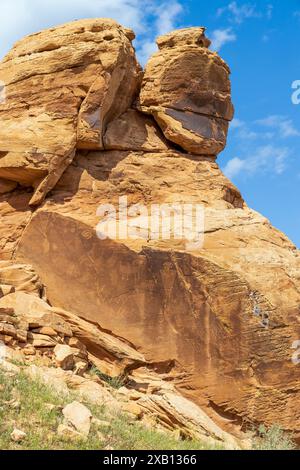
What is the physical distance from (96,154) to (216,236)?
14.6 feet

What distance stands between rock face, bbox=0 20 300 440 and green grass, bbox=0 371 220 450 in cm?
193

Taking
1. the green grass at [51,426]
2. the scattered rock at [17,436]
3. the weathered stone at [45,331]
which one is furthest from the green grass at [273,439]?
the scattered rock at [17,436]

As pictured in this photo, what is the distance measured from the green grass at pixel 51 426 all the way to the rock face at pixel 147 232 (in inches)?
76.1

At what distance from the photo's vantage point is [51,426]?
34.3 feet

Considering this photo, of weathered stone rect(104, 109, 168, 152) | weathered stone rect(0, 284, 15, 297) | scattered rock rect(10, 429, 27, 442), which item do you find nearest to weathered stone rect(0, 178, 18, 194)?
weathered stone rect(104, 109, 168, 152)

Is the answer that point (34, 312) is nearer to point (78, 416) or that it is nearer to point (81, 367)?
point (81, 367)

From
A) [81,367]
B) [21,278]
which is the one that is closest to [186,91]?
[21,278]

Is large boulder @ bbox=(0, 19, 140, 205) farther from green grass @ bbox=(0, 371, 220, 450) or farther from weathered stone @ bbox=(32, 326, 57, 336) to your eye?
green grass @ bbox=(0, 371, 220, 450)

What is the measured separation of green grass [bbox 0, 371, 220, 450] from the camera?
391 inches

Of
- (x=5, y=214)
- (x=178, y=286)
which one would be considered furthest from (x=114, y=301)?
(x=5, y=214)

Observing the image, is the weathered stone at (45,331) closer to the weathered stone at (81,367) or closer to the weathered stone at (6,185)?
the weathered stone at (81,367)

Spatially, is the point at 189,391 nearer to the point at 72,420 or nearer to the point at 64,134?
the point at 72,420

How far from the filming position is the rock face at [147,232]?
15234 millimetres

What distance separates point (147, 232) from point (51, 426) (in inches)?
271
